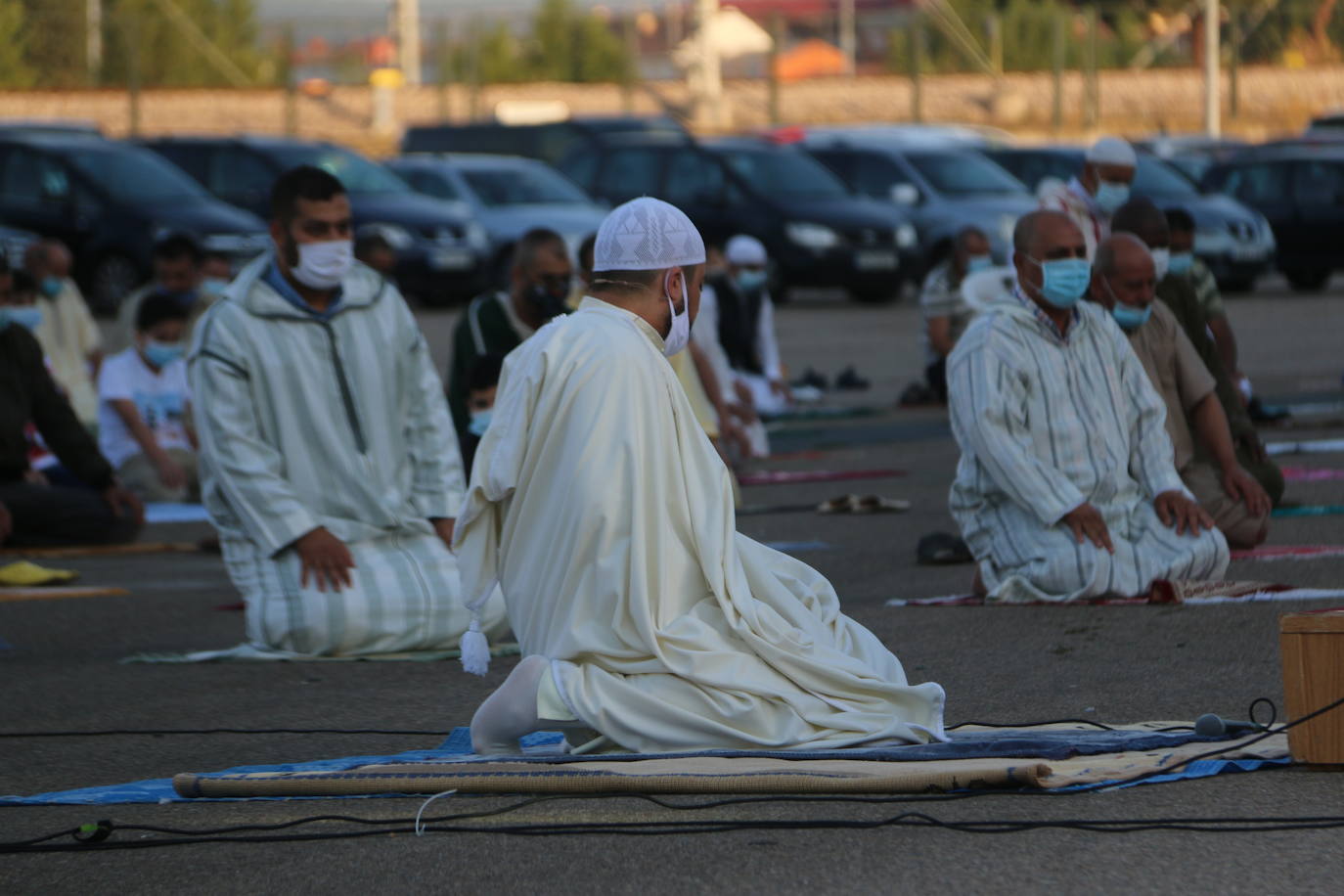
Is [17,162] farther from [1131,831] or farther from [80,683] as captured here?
[1131,831]

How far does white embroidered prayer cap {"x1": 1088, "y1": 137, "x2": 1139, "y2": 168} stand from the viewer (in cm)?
1153

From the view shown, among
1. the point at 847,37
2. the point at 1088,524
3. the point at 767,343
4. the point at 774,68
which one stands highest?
the point at 847,37

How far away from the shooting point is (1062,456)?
27.3ft

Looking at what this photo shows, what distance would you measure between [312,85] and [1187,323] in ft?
138

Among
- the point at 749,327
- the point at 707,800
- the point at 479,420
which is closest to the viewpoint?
the point at 707,800

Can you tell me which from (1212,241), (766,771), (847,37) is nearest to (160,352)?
(766,771)

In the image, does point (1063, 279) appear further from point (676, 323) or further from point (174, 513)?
point (174, 513)

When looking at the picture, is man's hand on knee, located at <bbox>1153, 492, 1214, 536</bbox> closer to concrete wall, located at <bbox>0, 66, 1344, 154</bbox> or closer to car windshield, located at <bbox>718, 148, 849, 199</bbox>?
car windshield, located at <bbox>718, 148, 849, 199</bbox>

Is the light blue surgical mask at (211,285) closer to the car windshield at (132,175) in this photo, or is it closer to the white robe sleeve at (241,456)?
the white robe sleeve at (241,456)

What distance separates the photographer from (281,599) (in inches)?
315

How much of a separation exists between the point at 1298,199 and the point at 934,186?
4.35 m

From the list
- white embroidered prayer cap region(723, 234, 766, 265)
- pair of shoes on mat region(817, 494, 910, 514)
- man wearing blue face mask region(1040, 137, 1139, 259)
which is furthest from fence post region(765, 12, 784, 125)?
pair of shoes on mat region(817, 494, 910, 514)

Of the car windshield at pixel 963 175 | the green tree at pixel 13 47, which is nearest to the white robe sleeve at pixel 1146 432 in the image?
the car windshield at pixel 963 175

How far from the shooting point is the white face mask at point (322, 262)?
810 centimetres
